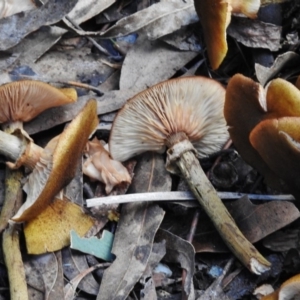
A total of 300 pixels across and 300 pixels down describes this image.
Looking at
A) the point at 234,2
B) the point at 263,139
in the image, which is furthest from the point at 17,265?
the point at 234,2

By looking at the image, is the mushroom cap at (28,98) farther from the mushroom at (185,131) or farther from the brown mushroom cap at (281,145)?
the brown mushroom cap at (281,145)

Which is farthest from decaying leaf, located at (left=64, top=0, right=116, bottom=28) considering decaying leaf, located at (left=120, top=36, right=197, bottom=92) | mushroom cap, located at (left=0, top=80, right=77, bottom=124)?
mushroom cap, located at (left=0, top=80, right=77, bottom=124)

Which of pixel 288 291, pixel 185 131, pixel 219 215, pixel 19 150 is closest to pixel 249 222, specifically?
pixel 219 215

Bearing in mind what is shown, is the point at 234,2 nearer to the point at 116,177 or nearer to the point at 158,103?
the point at 158,103

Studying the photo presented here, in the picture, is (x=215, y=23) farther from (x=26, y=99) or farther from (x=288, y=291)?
(x=288, y=291)

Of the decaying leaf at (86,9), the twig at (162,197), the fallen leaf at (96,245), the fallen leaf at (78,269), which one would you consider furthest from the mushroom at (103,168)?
the decaying leaf at (86,9)

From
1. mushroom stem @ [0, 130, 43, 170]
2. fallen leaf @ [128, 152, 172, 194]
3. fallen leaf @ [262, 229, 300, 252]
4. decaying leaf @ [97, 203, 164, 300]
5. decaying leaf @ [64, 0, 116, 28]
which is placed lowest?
fallen leaf @ [262, 229, 300, 252]

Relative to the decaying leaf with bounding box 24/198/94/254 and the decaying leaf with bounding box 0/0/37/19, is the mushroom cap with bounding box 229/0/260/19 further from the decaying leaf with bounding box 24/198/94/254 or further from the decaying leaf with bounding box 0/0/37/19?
the decaying leaf with bounding box 24/198/94/254
